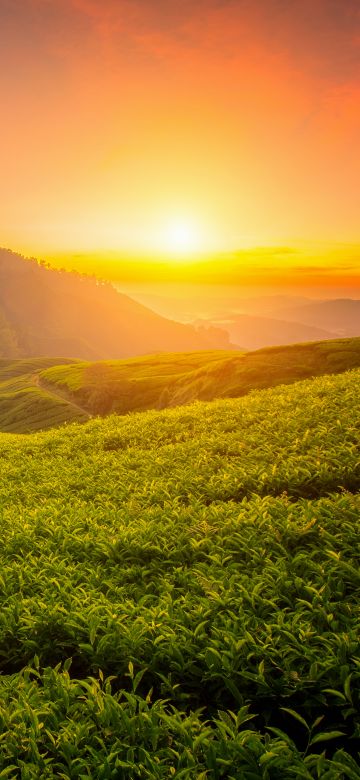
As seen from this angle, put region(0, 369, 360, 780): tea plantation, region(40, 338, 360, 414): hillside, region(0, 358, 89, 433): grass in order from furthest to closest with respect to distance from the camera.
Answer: region(0, 358, 89, 433): grass, region(40, 338, 360, 414): hillside, region(0, 369, 360, 780): tea plantation

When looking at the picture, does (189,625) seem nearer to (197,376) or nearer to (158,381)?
(197,376)

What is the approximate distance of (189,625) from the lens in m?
6.76

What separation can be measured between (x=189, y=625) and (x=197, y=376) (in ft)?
278

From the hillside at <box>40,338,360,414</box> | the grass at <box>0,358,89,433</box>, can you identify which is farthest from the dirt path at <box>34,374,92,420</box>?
the hillside at <box>40,338,360,414</box>

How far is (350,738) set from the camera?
498 cm

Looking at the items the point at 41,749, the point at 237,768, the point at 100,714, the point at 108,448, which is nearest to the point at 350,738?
the point at 237,768

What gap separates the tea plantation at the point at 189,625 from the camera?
4902 millimetres

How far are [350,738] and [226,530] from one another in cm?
476

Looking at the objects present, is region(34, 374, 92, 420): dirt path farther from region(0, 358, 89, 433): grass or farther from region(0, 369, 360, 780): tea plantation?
region(0, 369, 360, 780): tea plantation

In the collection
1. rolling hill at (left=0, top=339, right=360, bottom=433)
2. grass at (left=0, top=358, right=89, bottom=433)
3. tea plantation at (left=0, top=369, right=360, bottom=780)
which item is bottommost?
grass at (left=0, top=358, right=89, bottom=433)

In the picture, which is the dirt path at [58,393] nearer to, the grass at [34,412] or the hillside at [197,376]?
the grass at [34,412]

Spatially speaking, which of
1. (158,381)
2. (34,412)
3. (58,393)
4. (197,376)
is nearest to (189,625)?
(197,376)

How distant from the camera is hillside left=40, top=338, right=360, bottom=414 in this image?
7288cm

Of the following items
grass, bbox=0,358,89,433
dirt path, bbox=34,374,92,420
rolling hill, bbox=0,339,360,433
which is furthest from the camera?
dirt path, bbox=34,374,92,420
